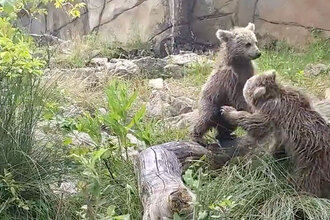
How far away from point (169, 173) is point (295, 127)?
749mm

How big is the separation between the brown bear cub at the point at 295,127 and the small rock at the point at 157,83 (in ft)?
11.2

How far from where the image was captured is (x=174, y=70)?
314 inches

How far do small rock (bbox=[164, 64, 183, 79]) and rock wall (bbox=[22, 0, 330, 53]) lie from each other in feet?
8.80

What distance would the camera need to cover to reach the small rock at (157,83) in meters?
7.09

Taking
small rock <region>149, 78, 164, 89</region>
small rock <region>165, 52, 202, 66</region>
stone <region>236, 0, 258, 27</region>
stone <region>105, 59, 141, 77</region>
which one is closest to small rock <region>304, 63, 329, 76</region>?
small rock <region>165, 52, 202, 66</region>

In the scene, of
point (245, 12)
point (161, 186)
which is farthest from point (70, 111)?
point (245, 12)

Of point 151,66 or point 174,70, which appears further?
point 151,66

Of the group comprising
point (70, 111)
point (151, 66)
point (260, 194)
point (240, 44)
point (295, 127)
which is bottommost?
point (151, 66)

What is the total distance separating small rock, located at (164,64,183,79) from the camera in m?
7.90

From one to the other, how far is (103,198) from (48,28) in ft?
33.1

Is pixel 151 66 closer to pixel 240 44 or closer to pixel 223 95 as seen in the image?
pixel 240 44

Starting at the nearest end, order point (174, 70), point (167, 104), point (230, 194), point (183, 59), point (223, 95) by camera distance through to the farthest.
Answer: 1. point (230, 194)
2. point (223, 95)
3. point (167, 104)
4. point (174, 70)
5. point (183, 59)

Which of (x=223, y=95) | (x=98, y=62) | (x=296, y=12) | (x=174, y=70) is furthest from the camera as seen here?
(x=296, y=12)

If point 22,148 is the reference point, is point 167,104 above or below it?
below
